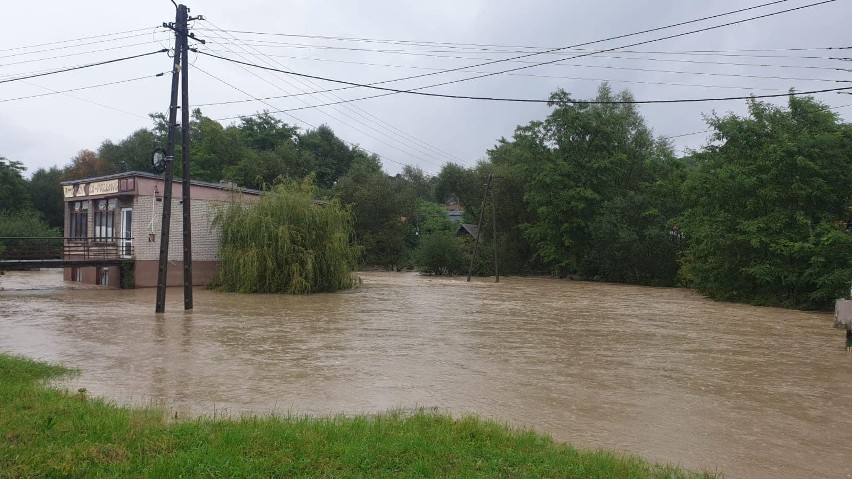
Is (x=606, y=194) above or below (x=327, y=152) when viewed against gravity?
below

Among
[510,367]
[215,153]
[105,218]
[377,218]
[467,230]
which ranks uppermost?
[215,153]

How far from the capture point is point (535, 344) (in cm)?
1465

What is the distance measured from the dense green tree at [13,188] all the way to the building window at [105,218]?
84.9 feet

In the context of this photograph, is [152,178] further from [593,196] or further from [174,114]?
[593,196]

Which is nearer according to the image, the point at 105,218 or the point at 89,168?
the point at 105,218

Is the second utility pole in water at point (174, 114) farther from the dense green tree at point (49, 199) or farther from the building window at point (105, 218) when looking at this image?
the dense green tree at point (49, 199)

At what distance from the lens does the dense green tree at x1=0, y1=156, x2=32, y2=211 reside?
5219cm

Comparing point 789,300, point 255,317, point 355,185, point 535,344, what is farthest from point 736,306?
point 355,185

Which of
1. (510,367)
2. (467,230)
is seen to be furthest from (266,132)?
(510,367)

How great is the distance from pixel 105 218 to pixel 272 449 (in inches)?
1144

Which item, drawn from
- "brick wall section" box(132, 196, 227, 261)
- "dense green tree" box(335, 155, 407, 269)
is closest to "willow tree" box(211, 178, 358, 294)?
"brick wall section" box(132, 196, 227, 261)

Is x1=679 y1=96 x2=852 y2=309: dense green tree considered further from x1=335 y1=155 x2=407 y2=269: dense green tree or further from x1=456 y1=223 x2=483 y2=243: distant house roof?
x1=335 y1=155 x2=407 y2=269: dense green tree

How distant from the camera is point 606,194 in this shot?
45.2 metres

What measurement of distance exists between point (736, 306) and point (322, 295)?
16.7 meters
